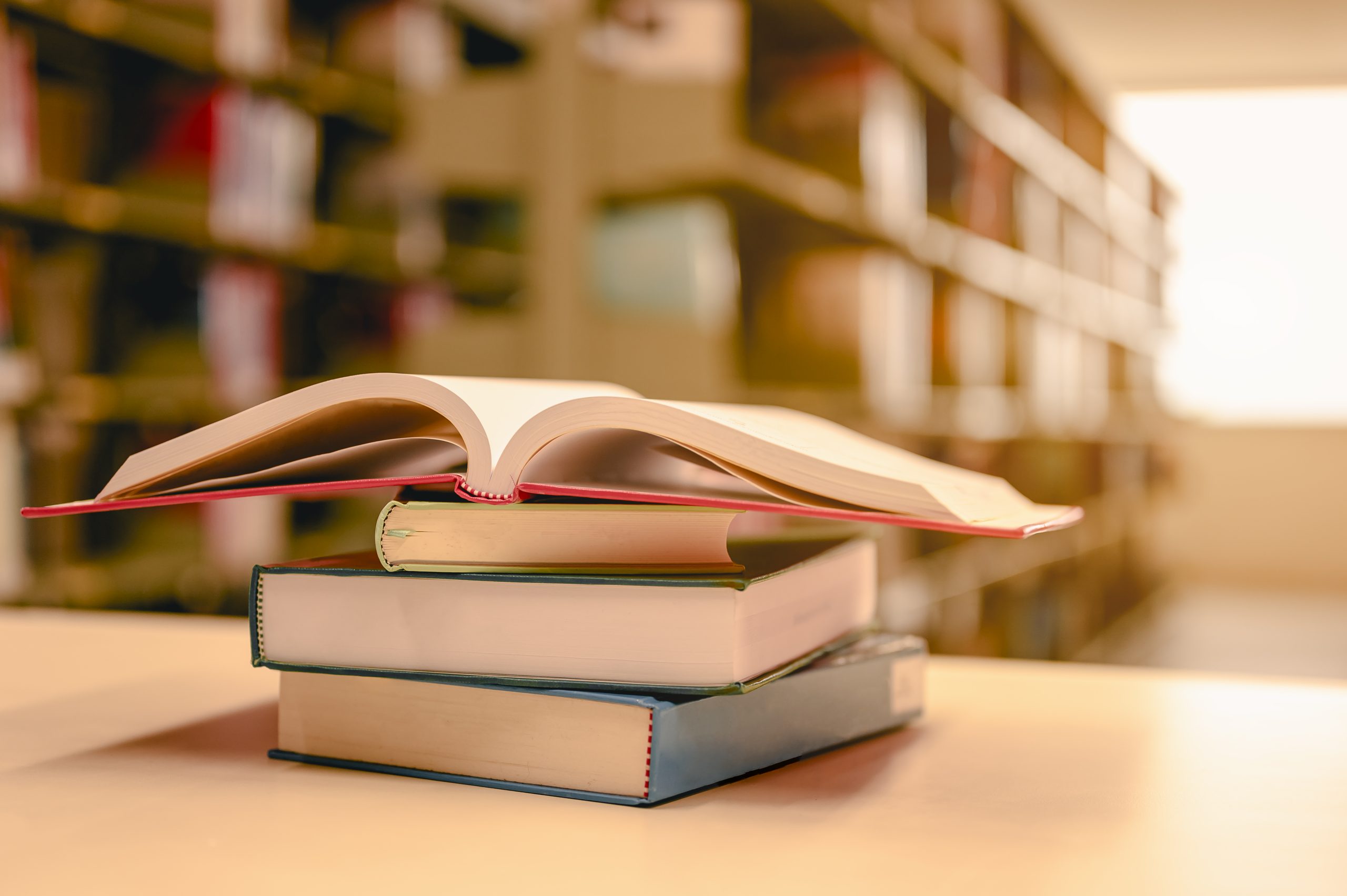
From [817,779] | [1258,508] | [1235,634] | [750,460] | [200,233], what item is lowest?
[1235,634]

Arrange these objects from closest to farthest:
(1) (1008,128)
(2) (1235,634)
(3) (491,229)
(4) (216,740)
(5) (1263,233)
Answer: (4) (216,740), (3) (491,229), (1) (1008,128), (2) (1235,634), (5) (1263,233)

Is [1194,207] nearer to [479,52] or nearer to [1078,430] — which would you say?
[1078,430]

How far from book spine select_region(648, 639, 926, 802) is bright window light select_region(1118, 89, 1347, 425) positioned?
5326mm

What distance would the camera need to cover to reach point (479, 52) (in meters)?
2.88

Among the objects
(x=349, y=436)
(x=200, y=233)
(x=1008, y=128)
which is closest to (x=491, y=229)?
(x=200, y=233)

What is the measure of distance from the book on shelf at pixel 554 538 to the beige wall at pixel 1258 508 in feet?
18.0

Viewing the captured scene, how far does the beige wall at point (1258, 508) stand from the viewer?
217 inches

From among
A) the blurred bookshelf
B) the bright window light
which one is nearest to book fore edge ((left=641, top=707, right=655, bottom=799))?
the blurred bookshelf

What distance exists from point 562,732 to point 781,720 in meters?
0.10

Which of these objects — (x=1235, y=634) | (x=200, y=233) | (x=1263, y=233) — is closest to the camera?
(x=200, y=233)

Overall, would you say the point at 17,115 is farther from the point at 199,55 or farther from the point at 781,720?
the point at 781,720

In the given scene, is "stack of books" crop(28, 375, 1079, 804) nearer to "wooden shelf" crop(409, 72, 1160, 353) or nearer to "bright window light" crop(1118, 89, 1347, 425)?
"wooden shelf" crop(409, 72, 1160, 353)

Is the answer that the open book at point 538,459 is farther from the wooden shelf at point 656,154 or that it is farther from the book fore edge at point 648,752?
the wooden shelf at point 656,154

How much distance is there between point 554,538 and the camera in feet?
1.47
